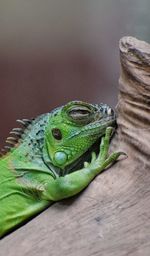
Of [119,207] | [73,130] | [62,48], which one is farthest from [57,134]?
[62,48]

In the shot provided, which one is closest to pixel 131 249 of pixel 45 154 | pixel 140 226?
Result: pixel 140 226

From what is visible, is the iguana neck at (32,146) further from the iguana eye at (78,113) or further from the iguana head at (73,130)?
the iguana eye at (78,113)

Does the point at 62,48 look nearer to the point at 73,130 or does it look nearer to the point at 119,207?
the point at 73,130

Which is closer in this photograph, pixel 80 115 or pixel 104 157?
pixel 104 157

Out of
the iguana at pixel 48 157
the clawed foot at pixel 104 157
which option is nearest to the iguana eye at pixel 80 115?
the iguana at pixel 48 157

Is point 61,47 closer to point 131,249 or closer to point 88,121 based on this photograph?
point 88,121

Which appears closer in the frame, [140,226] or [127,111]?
[140,226]

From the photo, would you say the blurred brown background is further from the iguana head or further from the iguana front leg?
the iguana front leg
